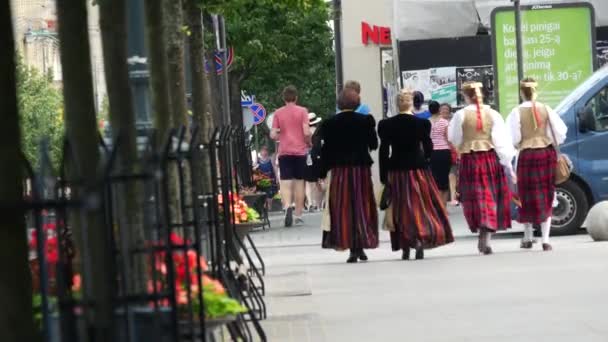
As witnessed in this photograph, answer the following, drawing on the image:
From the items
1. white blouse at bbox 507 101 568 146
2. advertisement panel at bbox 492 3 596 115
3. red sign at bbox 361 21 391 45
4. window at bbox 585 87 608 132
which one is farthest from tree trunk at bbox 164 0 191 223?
red sign at bbox 361 21 391 45

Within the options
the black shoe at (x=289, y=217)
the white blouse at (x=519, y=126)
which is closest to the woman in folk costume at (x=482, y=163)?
the white blouse at (x=519, y=126)

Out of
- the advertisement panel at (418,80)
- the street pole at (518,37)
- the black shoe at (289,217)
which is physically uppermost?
the street pole at (518,37)

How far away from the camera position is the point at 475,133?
17625mm

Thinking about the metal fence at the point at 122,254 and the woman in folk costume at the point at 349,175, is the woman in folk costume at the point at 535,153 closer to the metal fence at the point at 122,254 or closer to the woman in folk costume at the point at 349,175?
the woman in folk costume at the point at 349,175

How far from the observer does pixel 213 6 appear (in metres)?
15.8

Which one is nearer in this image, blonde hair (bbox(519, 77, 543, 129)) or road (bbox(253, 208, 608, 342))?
road (bbox(253, 208, 608, 342))

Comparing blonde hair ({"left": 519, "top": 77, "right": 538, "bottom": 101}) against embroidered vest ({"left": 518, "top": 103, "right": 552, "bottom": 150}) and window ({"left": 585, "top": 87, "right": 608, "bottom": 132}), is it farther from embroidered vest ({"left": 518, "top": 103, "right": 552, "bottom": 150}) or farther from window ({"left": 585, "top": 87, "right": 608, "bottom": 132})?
window ({"left": 585, "top": 87, "right": 608, "bottom": 132})

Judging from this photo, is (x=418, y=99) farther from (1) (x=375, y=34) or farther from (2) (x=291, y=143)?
(1) (x=375, y=34)

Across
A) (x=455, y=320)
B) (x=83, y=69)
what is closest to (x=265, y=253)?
(x=455, y=320)

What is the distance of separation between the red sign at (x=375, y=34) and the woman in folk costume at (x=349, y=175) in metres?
25.4

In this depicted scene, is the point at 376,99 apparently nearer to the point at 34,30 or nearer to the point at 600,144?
the point at 600,144

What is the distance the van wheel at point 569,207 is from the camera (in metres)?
20.6

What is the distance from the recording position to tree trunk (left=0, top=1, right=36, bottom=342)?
458 cm

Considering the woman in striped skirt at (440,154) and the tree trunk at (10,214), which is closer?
the tree trunk at (10,214)
